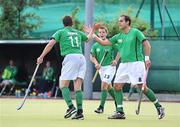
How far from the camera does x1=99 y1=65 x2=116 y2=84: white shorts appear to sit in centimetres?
1794

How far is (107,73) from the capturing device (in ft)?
59.1

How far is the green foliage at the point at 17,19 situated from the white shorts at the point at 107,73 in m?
17.3

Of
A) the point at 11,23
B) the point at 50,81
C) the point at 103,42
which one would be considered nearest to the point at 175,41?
the point at 50,81

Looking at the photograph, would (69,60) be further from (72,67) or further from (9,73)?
(9,73)

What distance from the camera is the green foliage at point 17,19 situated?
1396 inches

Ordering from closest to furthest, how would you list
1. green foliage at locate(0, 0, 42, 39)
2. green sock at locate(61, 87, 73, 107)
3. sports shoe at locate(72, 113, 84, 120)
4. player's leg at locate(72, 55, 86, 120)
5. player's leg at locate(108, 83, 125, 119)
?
sports shoe at locate(72, 113, 84, 120)
player's leg at locate(72, 55, 86, 120)
green sock at locate(61, 87, 73, 107)
player's leg at locate(108, 83, 125, 119)
green foliage at locate(0, 0, 42, 39)

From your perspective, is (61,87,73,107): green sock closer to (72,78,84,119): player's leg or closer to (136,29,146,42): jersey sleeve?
(72,78,84,119): player's leg

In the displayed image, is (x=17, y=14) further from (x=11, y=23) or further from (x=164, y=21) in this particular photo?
(x=164, y=21)

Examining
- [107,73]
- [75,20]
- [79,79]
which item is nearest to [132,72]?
[79,79]

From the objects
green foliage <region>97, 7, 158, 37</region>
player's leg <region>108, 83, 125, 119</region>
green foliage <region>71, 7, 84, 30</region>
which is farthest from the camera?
green foliage <region>71, 7, 84, 30</region>

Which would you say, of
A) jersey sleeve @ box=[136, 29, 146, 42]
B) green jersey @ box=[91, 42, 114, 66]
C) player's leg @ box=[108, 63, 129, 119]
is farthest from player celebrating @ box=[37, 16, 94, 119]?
green jersey @ box=[91, 42, 114, 66]

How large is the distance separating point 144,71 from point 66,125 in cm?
284

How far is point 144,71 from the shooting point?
1549 centimetres

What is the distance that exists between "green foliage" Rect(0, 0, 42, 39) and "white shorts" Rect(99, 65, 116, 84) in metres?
17.3
